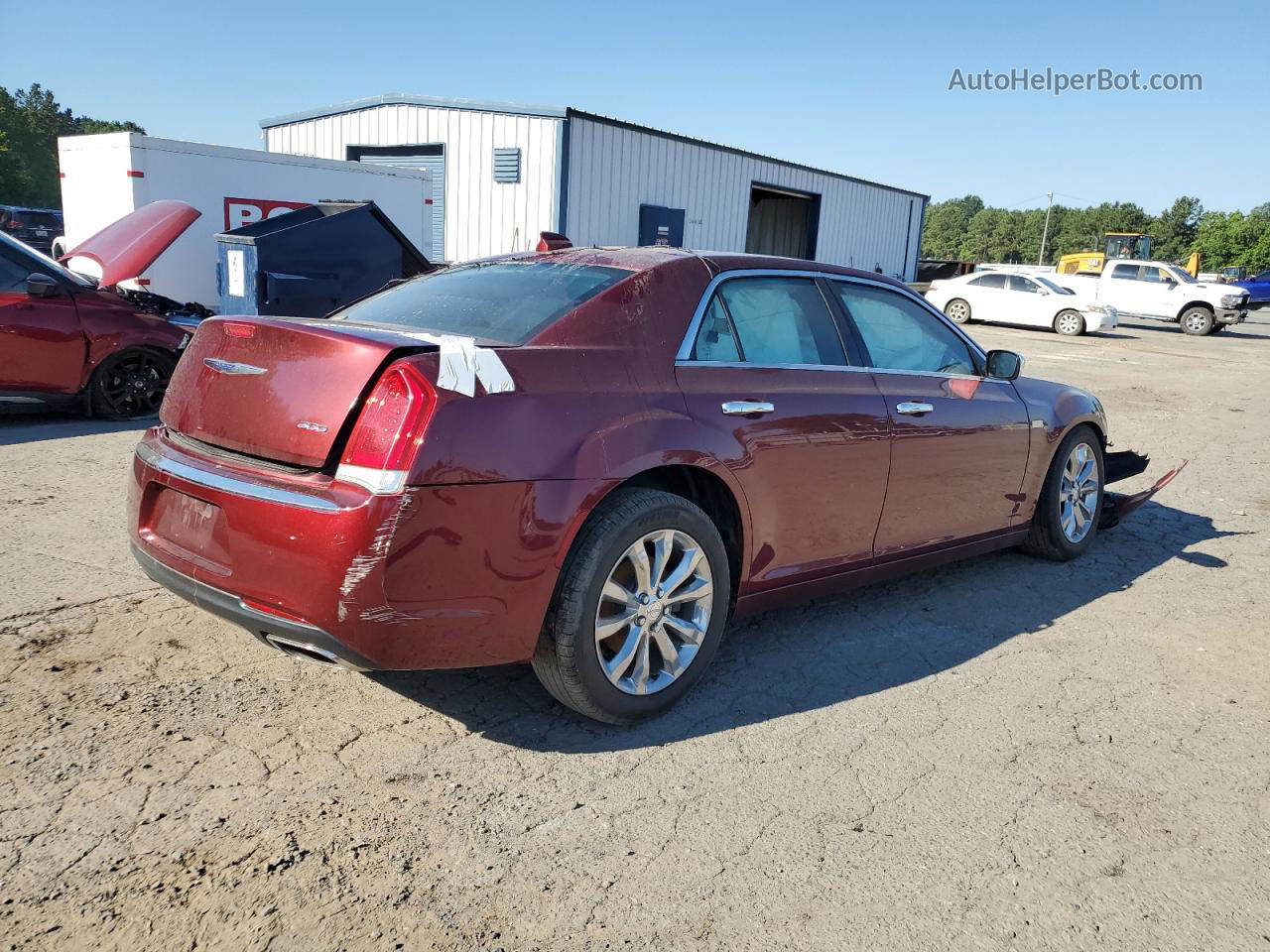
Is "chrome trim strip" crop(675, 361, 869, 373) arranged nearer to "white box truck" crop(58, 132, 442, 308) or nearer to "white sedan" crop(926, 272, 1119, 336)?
"white box truck" crop(58, 132, 442, 308)

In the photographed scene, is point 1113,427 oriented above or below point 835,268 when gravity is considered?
below

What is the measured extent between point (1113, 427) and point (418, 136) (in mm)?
15685

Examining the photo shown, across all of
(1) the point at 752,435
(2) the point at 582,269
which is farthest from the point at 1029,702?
(2) the point at 582,269

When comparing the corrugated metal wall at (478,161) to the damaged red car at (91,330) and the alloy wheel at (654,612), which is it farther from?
the alloy wheel at (654,612)

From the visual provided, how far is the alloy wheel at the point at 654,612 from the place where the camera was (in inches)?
120

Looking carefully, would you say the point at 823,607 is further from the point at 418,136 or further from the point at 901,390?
the point at 418,136

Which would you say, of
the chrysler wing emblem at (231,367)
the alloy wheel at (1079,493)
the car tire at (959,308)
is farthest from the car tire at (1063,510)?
the car tire at (959,308)

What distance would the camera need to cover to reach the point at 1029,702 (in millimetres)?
3502

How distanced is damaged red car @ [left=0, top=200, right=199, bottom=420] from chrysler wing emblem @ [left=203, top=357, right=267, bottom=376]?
198 inches

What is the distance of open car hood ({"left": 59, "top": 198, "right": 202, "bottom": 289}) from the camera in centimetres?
805

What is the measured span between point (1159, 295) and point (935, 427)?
27.1 meters

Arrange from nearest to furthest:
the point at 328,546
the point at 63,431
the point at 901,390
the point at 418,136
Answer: the point at 328,546 → the point at 901,390 → the point at 63,431 → the point at 418,136

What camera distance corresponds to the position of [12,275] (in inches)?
279

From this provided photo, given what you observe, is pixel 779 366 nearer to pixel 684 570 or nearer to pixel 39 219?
pixel 684 570
